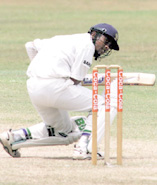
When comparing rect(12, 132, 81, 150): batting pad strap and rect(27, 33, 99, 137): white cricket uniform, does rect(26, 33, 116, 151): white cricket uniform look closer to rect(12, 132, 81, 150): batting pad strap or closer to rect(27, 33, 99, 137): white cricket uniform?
rect(27, 33, 99, 137): white cricket uniform

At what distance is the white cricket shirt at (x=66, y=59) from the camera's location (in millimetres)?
6520

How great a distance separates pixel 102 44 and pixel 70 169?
1383 mm

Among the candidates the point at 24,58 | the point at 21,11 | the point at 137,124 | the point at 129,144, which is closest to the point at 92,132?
the point at 129,144

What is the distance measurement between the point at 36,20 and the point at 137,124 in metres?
20.6

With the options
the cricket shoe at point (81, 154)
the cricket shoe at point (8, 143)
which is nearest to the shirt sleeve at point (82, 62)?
the cricket shoe at point (81, 154)

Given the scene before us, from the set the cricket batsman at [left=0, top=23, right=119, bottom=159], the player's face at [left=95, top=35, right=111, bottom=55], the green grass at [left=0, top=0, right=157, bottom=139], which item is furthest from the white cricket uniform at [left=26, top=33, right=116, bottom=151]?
the green grass at [left=0, top=0, right=157, bottom=139]

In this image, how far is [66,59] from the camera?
659 cm

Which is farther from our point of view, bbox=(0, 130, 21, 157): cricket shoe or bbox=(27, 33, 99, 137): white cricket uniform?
bbox=(0, 130, 21, 157): cricket shoe

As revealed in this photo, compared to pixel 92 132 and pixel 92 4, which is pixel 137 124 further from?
pixel 92 4

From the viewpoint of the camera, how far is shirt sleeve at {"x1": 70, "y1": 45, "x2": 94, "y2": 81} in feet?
21.3

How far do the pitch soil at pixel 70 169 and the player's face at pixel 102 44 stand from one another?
1068 millimetres

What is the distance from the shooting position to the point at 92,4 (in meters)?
38.0

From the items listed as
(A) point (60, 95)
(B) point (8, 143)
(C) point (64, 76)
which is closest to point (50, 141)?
(B) point (8, 143)

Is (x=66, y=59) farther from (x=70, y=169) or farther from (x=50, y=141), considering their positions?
(x=70, y=169)
